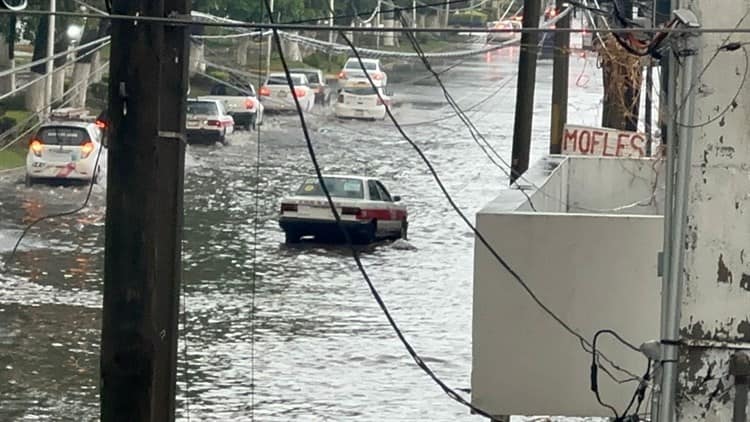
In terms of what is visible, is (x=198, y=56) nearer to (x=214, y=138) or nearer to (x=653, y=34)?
(x=214, y=138)

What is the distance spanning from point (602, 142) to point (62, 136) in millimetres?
18931

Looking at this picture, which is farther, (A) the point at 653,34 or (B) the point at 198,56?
(B) the point at 198,56

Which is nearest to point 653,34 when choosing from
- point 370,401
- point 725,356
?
point 725,356

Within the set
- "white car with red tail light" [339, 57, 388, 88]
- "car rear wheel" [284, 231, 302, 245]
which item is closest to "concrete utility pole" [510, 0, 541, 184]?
"car rear wheel" [284, 231, 302, 245]

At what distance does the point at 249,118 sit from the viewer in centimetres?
4978

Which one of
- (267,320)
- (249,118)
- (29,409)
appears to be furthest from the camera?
(249,118)

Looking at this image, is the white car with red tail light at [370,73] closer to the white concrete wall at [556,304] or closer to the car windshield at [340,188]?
the car windshield at [340,188]

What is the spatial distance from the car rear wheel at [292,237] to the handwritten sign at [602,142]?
1120 cm

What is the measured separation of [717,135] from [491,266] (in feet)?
7.57

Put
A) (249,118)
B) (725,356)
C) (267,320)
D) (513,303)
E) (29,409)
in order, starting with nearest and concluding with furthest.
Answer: (725,356) → (513,303) → (29,409) → (267,320) → (249,118)

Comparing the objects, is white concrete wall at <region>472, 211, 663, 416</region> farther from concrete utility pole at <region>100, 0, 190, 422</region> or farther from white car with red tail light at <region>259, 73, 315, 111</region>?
white car with red tail light at <region>259, 73, 315, 111</region>

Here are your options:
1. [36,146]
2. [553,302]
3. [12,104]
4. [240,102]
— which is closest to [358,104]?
[240,102]

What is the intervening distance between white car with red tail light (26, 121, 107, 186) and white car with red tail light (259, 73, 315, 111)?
46.8 feet

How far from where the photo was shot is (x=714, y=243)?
645 cm
